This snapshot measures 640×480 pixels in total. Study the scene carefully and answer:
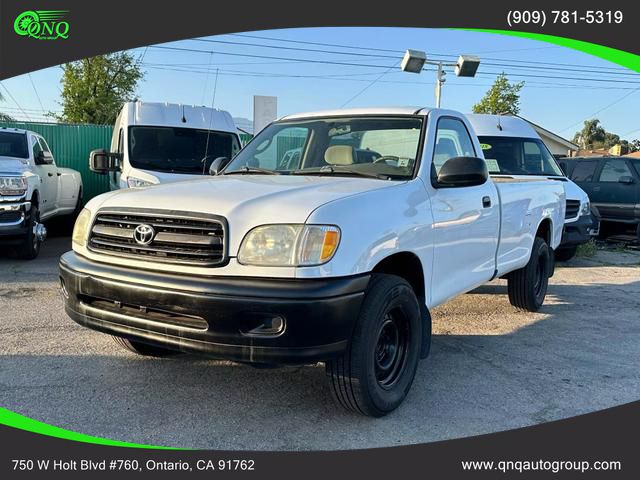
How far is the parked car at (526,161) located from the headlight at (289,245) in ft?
21.5

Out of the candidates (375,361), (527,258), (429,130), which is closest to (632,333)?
(527,258)

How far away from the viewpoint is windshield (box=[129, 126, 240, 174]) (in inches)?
345

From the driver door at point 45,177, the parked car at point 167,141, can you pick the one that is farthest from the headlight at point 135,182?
the driver door at point 45,177

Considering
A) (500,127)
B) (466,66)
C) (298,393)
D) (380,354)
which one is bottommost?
(298,393)

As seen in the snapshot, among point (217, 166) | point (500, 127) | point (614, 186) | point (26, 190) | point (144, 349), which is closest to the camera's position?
point (144, 349)

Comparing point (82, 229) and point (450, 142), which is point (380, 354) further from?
point (82, 229)

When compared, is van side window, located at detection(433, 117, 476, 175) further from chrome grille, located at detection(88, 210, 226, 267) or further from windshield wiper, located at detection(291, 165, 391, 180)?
chrome grille, located at detection(88, 210, 226, 267)

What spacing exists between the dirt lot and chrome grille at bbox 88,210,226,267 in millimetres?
993

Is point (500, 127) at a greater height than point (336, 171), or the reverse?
point (500, 127)

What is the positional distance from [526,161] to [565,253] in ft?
6.42

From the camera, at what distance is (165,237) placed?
122 inches

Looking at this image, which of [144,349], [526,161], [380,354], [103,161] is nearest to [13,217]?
[103,161]

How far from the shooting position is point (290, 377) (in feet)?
13.2

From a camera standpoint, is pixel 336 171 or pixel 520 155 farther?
pixel 520 155
